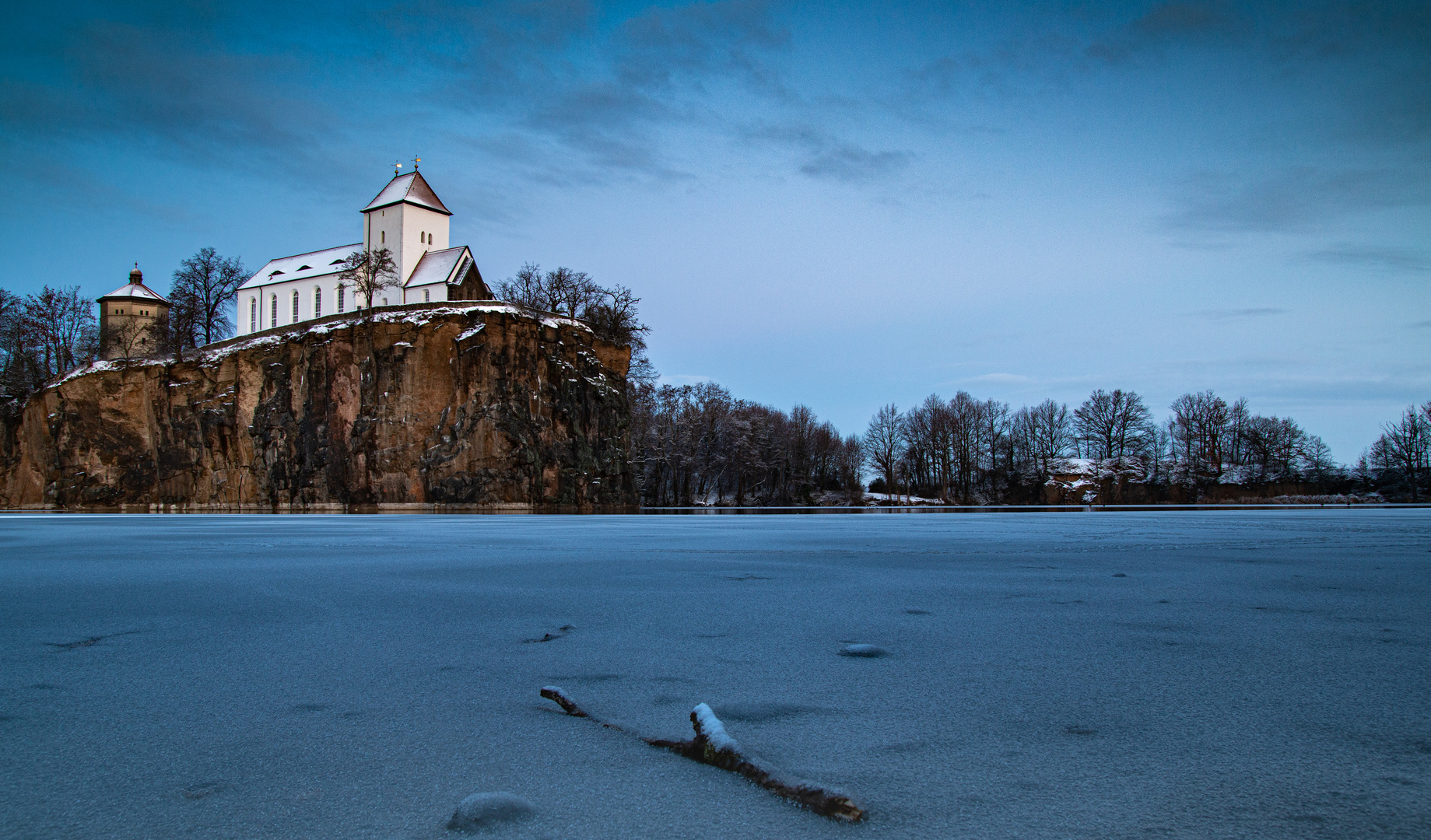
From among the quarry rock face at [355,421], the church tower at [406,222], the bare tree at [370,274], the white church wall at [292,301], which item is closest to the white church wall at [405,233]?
the church tower at [406,222]

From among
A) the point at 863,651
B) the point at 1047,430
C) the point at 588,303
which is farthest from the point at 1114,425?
the point at 863,651

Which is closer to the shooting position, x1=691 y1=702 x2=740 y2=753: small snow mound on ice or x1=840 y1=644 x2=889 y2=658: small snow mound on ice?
x1=691 y1=702 x2=740 y2=753: small snow mound on ice

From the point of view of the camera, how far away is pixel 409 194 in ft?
214

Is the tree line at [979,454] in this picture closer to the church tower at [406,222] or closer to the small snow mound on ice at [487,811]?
the church tower at [406,222]

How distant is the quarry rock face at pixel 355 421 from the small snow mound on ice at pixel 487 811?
130ft

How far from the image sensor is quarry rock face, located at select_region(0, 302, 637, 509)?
40.3m

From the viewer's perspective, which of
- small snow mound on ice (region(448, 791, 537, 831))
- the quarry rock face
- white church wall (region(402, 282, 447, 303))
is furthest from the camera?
white church wall (region(402, 282, 447, 303))

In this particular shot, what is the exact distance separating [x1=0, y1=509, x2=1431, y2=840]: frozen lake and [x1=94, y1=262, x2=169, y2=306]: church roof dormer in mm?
96463

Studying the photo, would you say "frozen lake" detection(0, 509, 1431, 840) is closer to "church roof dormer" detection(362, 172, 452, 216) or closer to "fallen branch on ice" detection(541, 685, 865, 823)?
"fallen branch on ice" detection(541, 685, 865, 823)

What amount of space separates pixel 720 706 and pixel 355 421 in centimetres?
4358

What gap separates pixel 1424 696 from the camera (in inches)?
80.3

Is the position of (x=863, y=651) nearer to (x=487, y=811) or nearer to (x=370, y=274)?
(x=487, y=811)

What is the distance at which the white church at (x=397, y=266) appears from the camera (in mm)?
63281

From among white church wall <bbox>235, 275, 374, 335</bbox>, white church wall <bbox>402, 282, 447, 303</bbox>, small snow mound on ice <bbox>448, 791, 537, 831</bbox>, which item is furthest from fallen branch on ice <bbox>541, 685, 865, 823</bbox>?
white church wall <bbox>235, 275, 374, 335</bbox>
